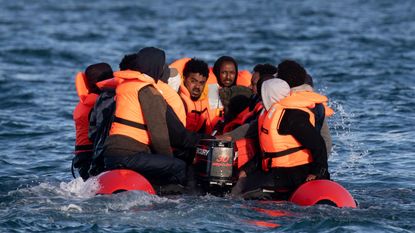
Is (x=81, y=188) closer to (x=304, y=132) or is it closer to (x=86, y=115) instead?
(x=86, y=115)

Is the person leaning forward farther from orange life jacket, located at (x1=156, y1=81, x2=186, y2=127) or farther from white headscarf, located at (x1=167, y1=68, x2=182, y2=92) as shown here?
white headscarf, located at (x1=167, y1=68, x2=182, y2=92)

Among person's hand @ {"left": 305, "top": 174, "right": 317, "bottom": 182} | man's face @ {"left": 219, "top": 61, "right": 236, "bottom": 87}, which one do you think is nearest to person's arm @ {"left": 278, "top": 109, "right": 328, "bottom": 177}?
person's hand @ {"left": 305, "top": 174, "right": 317, "bottom": 182}

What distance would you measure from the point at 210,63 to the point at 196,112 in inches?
484

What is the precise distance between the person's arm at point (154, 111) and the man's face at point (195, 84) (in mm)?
1285

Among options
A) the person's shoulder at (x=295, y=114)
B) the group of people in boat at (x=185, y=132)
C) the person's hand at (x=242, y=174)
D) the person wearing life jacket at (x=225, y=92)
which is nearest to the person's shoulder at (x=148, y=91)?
the group of people in boat at (x=185, y=132)

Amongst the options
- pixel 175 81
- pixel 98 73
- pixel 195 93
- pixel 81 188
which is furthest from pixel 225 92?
pixel 81 188

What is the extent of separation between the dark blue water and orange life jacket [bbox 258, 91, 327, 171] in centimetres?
52

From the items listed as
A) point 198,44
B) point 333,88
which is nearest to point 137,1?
point 198,44

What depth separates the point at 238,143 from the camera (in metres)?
10.3

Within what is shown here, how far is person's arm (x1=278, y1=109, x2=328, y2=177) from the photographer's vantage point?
9562 mm

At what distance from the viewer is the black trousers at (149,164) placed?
389 inches

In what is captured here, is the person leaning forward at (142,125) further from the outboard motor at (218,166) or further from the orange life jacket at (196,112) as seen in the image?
the orange life jacket at (196,112)

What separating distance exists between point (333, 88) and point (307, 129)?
976 centimetres

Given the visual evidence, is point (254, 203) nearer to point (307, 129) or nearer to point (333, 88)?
point (307, 129)
